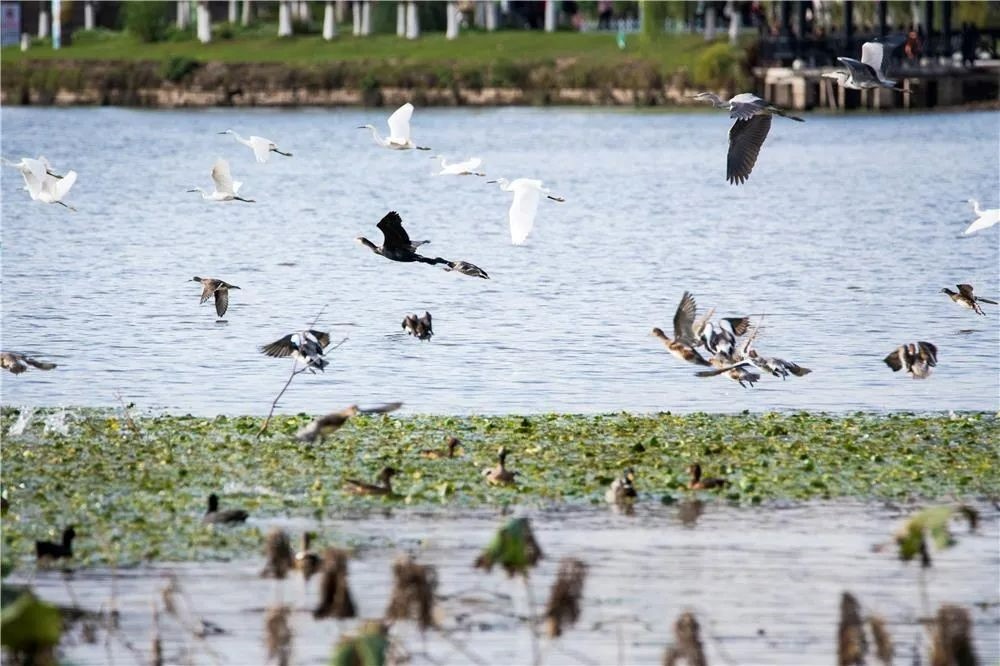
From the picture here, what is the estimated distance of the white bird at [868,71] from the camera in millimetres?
17000

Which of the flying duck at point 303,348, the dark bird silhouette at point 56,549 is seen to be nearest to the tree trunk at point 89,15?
the flying duck at point 303,348

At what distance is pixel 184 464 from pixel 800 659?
508cm

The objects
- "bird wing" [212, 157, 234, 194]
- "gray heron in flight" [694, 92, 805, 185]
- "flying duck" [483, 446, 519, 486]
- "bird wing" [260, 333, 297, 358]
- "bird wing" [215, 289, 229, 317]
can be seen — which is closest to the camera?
"flying duck" [483, 446, 519, 486]

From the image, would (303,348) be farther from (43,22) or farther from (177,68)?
(43,22)

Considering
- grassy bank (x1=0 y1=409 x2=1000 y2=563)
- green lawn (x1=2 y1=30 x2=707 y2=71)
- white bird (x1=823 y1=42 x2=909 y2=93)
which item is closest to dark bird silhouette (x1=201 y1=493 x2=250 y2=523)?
grassy bank (x1=0 y1=409 x2=1000 y2=563)

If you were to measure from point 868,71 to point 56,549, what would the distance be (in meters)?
9.03

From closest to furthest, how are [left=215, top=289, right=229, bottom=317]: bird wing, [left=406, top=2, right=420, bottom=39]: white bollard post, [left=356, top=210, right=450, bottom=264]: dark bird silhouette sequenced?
[left=356, top=210, right=450, bottom=264]: dark bird silhouette, [left=215, top=289, right=229, bottom=317]: bird wing, [left=406, top=2, right=420, bottom=39]: white bollard post

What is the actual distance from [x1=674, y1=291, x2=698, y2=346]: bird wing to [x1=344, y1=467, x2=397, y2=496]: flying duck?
11.2ft

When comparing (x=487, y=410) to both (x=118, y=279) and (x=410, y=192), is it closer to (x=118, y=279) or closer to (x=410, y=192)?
(x=118, y=279)

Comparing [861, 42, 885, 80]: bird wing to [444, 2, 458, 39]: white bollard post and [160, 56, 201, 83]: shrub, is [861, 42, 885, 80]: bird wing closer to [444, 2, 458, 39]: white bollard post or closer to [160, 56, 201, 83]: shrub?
[160, 56, 201, 83]: shrub

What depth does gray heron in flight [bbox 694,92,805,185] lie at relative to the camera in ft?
51.8

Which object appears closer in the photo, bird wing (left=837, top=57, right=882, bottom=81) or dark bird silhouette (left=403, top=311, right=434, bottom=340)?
bird wing (left=837, top=57, right=882, bottom=81)

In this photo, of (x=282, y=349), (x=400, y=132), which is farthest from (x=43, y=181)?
(x=282, y=349)

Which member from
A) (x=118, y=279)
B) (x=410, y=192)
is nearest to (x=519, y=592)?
(x=118, y=279)
